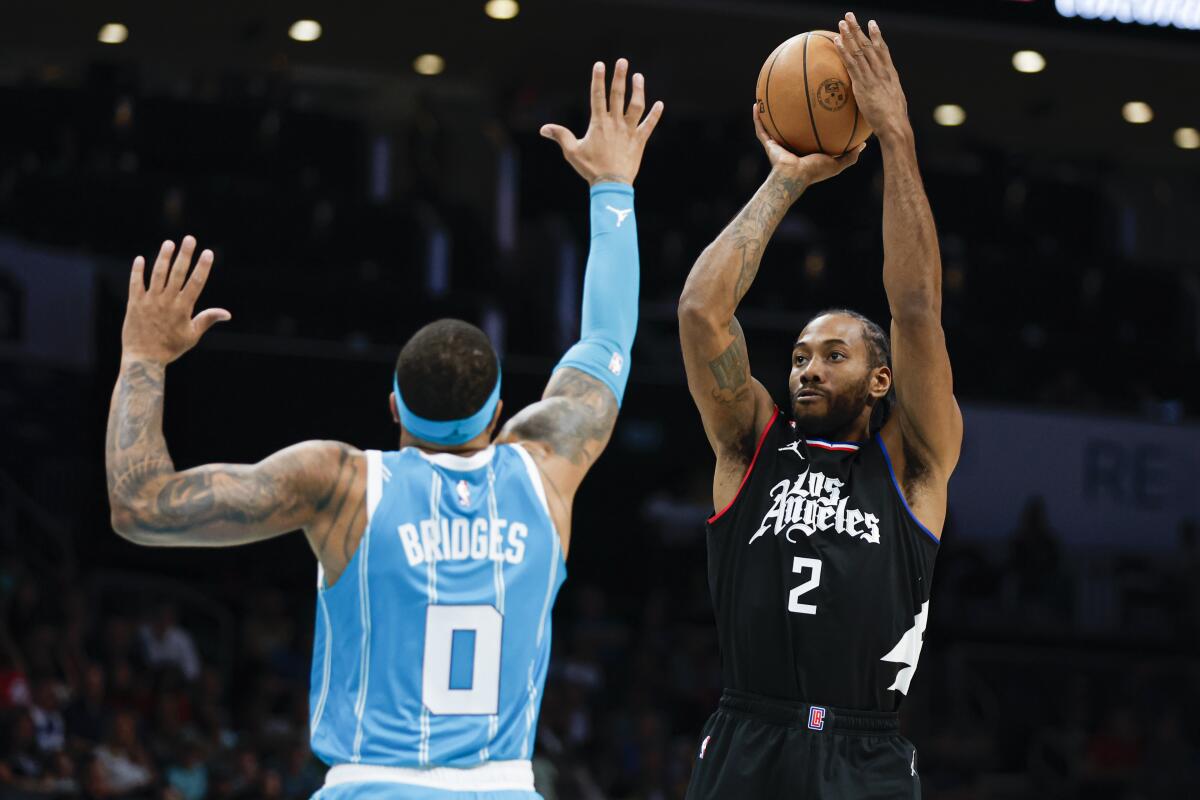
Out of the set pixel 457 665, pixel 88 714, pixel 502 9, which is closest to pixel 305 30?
pixel 502 9

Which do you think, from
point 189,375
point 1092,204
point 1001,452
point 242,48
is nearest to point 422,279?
point 189,375

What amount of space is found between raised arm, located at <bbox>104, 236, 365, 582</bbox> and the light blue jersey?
3.2 inches

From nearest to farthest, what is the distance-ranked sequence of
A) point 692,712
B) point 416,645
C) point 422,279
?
1. point 416,645
2. point 692,712
3. point 422,279

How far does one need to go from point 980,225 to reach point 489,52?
5536mm

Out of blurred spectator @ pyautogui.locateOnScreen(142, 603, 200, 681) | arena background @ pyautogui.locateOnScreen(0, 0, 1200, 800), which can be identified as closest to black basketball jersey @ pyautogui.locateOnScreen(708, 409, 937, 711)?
arena background @ pyautogui.locateOnScreen(0, 0, 1200, 800)

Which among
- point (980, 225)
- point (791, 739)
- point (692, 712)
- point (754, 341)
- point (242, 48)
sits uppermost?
point (242, 48)

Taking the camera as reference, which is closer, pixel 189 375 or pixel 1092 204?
pixel 189 375

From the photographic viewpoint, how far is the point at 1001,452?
1684 cm

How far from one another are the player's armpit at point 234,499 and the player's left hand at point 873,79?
1930 mm

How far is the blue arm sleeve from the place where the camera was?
173 inches

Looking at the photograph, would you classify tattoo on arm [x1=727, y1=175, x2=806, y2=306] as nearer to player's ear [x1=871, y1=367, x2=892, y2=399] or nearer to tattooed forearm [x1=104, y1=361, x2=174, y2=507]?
player's ear [x1=871, y1=367, x2=892, y2=399]

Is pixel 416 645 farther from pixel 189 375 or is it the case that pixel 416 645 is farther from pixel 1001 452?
pixel 1001 452

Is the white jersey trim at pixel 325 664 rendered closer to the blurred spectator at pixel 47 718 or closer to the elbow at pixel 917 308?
the elbow at pixel 917 308

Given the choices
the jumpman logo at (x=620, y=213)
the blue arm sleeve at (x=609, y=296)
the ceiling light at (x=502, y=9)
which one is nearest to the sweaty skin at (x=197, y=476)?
the blue arm sleeve at (x=609, y=296)
